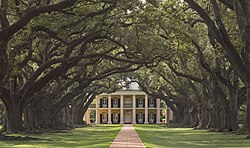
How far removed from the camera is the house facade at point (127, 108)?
117938 mm

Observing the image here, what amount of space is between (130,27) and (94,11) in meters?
6.60

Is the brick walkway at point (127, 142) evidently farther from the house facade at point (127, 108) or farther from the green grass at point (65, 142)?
the house facade at point (127, 108)

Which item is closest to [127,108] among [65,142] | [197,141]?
[197,141]

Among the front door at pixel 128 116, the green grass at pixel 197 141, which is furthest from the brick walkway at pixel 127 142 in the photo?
the front door at pixel 128 116

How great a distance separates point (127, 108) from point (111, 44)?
81239mm

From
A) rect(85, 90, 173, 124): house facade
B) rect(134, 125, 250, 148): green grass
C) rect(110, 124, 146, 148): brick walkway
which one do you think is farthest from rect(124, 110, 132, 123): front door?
rect(110, 124, 146, 148): brick walkway

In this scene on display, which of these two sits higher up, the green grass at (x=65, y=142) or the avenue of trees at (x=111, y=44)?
the avenue of trees at (x=111, y=44)

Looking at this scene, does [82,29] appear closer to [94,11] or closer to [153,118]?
[94,11]

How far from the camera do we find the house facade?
117938 mm

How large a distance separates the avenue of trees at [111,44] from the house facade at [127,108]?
210 ft

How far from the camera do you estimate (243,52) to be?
26828 mm

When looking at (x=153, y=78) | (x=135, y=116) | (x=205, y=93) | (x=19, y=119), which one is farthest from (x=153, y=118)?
(x=19, y=119)

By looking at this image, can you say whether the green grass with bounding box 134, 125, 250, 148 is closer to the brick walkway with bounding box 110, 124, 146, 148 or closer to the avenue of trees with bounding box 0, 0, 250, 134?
the brick walkway with bounding box 110, 124, 146, 148

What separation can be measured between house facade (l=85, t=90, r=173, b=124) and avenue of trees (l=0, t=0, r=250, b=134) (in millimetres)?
63880
